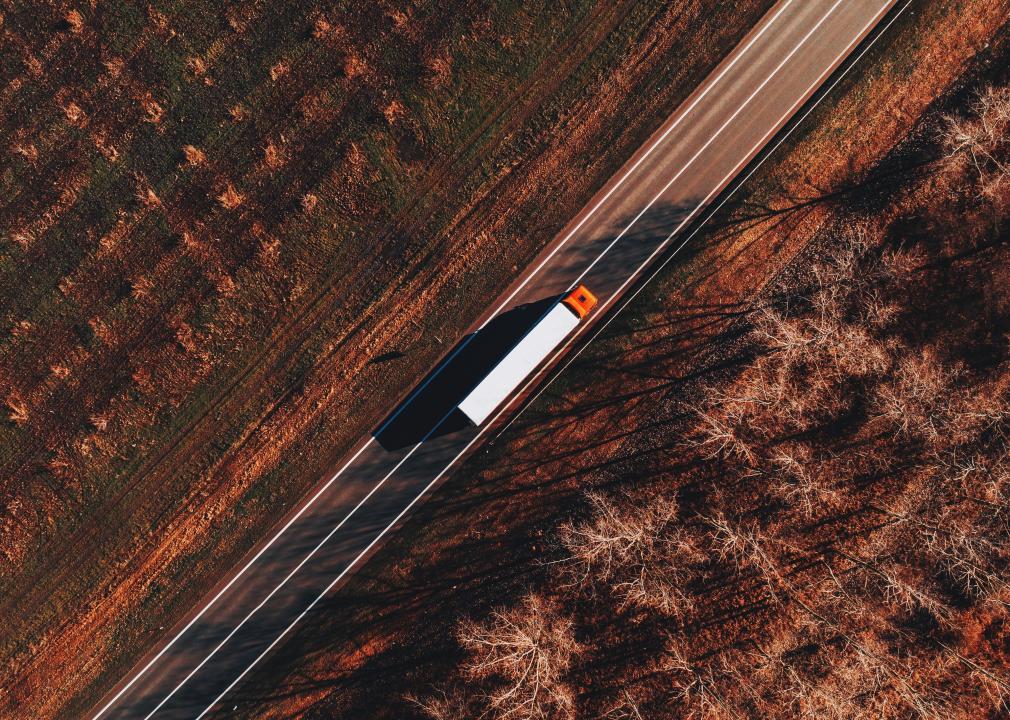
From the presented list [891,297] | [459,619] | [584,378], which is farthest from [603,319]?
[459,619]

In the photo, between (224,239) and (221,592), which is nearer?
(224,239)

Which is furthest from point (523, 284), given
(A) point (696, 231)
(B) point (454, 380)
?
(A) point (696, 231)

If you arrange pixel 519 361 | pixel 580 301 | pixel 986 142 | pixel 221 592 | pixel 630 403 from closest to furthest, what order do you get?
pixel 519 361, pixel 986 142, pixel 580 301, pixel 630 403, pixel 221 592

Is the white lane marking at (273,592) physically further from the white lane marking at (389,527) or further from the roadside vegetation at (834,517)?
the roadside vegetation at (834,517)

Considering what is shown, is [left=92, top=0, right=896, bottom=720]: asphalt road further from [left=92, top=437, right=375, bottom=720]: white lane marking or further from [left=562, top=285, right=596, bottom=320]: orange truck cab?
[left=562, top=285, right=596, bottom=320]: orange truck cab

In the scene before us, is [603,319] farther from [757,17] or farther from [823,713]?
[823,713]

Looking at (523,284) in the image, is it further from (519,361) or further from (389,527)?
(389,527)

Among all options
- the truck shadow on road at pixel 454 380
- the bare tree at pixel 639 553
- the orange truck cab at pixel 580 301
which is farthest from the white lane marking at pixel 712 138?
the bare tree at pixel 639 553
